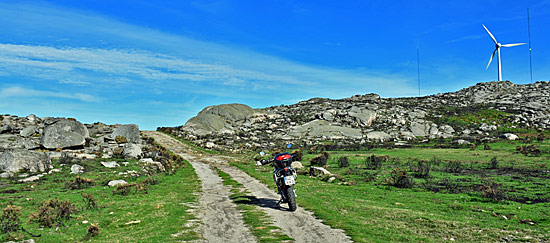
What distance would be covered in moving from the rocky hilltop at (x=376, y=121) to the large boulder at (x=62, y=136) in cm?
3308

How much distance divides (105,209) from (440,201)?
2014cm

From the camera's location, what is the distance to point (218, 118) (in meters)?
115

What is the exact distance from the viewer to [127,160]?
44250 mm

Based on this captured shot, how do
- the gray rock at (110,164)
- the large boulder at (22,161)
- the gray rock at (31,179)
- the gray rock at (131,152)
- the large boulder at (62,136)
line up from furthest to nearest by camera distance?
1. the gray rock at (131,152)
2. the large boulder at (62,136)
3. the gray rock at (110,164)
4. the large boulder at (22,161)
5. the gray rock at (31,179)

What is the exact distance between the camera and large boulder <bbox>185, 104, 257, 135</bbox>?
107 meters

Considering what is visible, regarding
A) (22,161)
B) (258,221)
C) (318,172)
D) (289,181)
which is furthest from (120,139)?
(258,221)

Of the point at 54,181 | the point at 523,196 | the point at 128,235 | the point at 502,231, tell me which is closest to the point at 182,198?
the point at 128,235

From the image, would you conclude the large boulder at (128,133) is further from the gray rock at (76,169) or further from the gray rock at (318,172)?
the gray rock at (318,172)

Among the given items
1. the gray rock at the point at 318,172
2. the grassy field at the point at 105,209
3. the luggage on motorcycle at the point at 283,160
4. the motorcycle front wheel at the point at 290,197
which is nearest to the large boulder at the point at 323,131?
the gray rock at the point at 318,172

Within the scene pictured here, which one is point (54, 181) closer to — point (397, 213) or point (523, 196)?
point (397, 213)

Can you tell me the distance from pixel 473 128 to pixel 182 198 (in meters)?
89.9

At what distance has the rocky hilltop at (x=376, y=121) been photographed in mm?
88688

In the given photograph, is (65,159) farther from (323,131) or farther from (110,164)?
(323,131)

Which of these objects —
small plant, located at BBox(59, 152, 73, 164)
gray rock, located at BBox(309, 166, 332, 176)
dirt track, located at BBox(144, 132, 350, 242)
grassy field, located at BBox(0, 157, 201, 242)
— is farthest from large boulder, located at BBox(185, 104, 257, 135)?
dirt track, located at BBox(144, 132, 350, 242)
